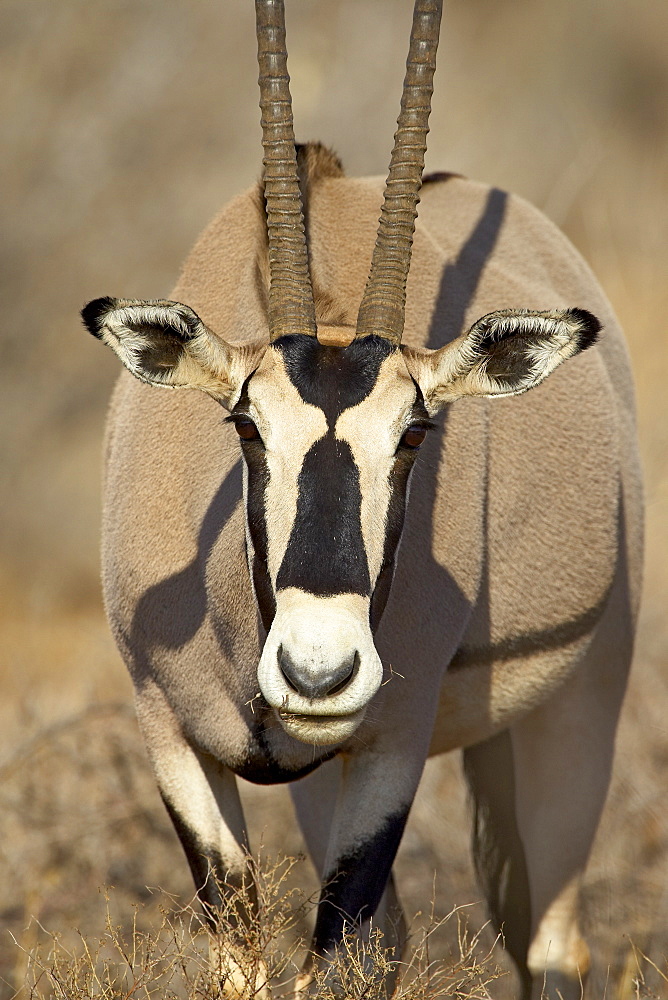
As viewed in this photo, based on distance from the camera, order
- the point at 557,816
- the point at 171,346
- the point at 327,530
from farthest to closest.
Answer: the point at 557,816
the point at 171,346
the point at 327,530

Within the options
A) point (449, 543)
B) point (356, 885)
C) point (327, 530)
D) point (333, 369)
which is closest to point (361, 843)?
point (356, 885)

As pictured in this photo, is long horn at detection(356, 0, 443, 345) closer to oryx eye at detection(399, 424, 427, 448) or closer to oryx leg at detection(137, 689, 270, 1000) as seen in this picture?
oryx eye at detection(399, 424, 427, 448)

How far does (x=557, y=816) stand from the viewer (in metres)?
5.07

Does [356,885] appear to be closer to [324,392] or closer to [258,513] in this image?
[258,513]

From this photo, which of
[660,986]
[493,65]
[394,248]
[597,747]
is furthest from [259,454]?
[493,65]

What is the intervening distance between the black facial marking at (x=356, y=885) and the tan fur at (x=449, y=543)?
0.05 meters

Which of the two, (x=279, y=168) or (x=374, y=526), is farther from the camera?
(x=279, y=168)

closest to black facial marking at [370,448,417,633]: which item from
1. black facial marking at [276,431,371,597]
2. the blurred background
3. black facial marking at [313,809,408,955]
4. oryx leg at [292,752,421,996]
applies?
black facial marking at [276,431,371,597]

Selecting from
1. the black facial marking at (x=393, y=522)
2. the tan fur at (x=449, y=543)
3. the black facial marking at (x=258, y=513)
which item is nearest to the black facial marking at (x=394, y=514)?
the black facial marking at (x=393, y=522)

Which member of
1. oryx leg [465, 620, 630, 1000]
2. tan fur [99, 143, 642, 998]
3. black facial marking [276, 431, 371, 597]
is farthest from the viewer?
oryx leg [465, 620, 630, 1000]

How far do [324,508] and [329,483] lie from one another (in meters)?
0.07

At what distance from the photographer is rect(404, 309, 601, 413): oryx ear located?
11.1 ft

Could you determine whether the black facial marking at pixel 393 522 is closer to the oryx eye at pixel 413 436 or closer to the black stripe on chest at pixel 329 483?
the oryx eye at pixel 413 436

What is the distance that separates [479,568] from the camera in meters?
4.14
